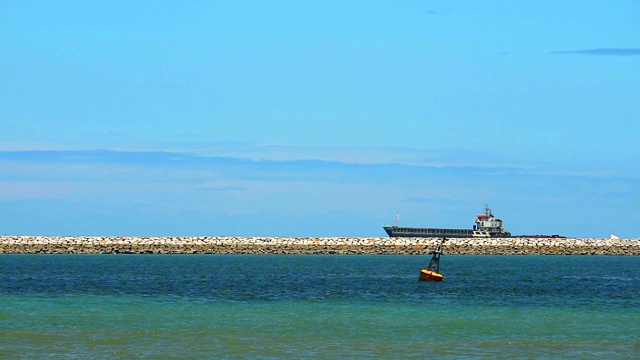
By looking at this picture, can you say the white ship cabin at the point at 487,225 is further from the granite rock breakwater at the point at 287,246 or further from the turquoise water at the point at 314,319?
the turquoise water at the point at 314,319

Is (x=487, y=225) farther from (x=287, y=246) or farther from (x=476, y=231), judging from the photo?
(x=287, y=246)

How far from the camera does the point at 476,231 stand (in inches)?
5787

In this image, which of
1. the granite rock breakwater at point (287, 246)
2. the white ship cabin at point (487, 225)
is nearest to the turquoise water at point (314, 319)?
the granite rock breakwater at point (287, 246)

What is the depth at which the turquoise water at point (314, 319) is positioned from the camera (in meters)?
29.7

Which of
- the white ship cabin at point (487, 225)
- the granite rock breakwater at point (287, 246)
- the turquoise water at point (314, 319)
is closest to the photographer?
the turquoise water at point (314, 319)

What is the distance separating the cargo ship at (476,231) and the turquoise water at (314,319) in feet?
275

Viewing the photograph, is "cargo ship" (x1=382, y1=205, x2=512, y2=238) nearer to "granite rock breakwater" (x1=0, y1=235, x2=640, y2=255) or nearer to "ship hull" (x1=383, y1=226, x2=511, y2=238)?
"ship hull" (x1=383, y1=226, x2=511, y2=238)

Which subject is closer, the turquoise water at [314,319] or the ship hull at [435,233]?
the turquoise water at [314,319]

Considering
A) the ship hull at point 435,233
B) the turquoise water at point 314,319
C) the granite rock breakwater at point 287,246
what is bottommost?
the turquoise water at point 314,319

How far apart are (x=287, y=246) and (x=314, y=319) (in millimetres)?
83228

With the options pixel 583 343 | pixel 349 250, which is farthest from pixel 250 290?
pixel 349 250

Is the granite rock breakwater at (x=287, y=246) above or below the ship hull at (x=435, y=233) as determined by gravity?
below

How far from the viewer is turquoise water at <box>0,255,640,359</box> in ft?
97.4

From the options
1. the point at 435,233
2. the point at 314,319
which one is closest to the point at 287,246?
the point at 435,233
